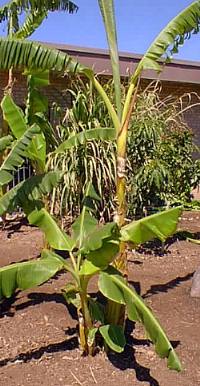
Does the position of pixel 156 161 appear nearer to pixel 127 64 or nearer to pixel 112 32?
pixel 127 64

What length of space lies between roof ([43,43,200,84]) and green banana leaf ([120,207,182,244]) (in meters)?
6.71

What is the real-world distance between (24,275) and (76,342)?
3.80 feet

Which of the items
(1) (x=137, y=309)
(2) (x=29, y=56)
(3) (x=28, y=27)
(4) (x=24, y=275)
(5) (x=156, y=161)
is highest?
(3) (x=28, y=27)

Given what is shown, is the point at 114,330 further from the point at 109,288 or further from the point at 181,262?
the point at 181,262

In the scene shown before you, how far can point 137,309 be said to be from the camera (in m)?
4.27

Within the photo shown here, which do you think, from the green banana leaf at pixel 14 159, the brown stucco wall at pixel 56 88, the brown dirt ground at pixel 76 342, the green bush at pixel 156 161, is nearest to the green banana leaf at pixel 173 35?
the green banana leaf at pixel 14 159

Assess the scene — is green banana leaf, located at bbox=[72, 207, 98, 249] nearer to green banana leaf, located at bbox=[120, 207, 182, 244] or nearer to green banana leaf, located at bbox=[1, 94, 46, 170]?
green banana leaf, located at bbox=[120, 207, 182, 244]

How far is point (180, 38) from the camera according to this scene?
5.09 m

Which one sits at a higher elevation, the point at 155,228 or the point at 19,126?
the point at 19,126

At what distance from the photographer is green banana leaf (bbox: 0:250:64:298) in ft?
14.2

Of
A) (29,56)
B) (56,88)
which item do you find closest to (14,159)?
(29,56)

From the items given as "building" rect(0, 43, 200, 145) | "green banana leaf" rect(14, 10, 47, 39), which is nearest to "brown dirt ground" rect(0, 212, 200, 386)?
"green banana leaf" rect(14, 10, 47, 39)

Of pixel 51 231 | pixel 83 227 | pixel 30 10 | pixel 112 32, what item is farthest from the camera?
pixel 30 10

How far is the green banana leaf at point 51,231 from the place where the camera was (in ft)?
15.9
